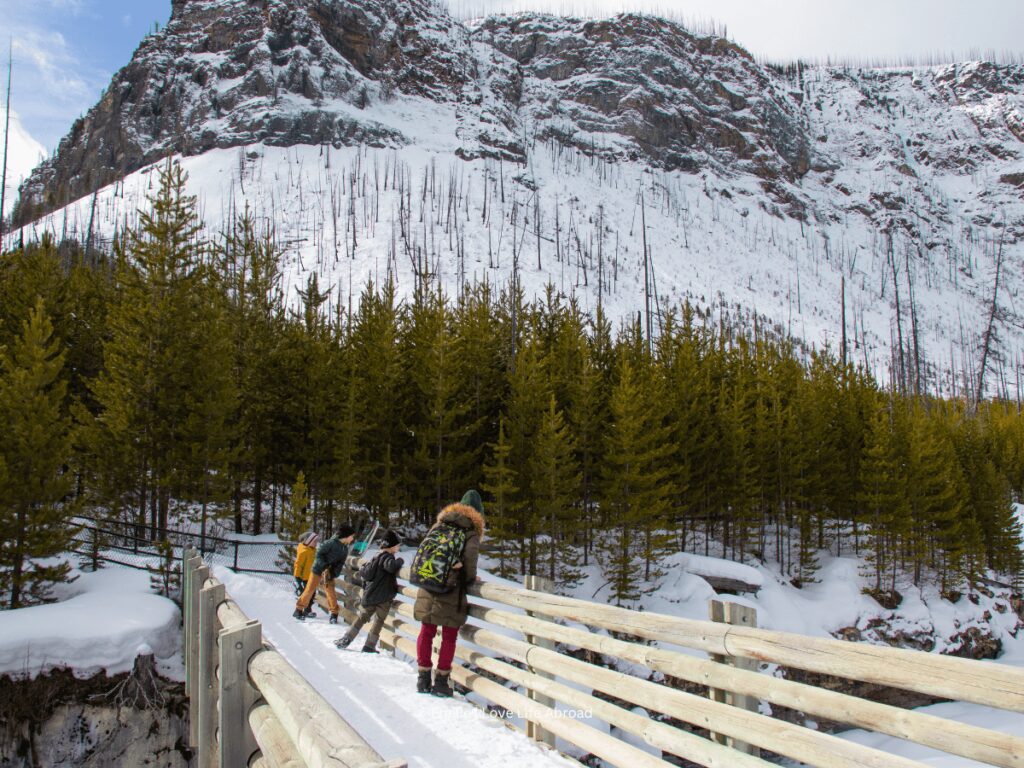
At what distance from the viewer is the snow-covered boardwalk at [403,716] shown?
4695 millimetres

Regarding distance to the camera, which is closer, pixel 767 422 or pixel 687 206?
pixel 767 422

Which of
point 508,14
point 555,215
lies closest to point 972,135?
point 508,14

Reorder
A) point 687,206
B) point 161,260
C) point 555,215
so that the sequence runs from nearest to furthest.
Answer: point 161,260 → point 555,215 → point 687,206

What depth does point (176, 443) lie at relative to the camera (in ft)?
62.1

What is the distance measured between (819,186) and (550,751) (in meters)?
184

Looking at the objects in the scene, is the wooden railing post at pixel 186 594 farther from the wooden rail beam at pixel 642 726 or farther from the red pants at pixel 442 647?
the wooden rail beam at pixel 642 726

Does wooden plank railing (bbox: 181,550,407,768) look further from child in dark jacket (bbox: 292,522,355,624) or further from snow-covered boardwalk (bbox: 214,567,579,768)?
child in dark jacket (bbox: 292,522,355,624)

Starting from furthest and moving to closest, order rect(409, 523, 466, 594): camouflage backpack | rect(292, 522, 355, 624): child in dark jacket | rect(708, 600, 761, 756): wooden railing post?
rect(292, 522, 355, 624): child in dark jacket < rect(409, 523, 466, 594): camouflage backpack < rect(708, 600, 761, 756): wooden railing post

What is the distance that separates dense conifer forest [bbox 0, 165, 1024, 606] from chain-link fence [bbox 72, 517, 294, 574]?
0.77m

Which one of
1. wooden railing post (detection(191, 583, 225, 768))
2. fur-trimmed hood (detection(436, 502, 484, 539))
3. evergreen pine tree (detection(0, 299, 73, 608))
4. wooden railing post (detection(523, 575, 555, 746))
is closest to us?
wooden railing post (detection(191, 583, 225, 768))

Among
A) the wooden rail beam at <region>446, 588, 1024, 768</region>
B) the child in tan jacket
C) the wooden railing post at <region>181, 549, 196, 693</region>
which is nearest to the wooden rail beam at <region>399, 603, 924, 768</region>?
the wooden rail beam at <region>446, 588, 1024, 768</region>

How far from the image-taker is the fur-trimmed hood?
6193mm

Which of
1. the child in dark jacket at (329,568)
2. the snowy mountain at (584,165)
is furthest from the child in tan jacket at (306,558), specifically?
the snowy mountain at (584,165)

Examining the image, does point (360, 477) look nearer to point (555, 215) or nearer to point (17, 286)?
point (17, 286)
